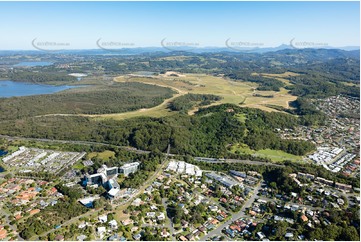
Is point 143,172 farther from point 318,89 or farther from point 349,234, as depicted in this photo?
point 318,89

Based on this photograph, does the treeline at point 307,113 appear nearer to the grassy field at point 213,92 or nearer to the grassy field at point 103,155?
the grassy field at point 213,92

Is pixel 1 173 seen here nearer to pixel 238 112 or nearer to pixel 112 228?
pixel 112 228

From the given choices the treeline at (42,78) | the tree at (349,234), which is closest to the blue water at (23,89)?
the treeline at (42,78)

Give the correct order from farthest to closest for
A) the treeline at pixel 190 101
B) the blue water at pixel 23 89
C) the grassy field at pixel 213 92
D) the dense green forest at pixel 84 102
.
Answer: the blue water at pixel 23 89
the treeline at pixel 190 101
the grassy field at pixel 213 92
the dense green forest at pixel 84 102

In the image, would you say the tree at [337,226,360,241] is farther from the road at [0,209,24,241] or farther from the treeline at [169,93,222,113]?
the treeline at [169,93,222,113]

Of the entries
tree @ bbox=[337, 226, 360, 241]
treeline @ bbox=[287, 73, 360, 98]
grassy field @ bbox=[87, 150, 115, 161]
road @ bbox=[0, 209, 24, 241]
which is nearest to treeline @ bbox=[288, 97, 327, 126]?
treeline @ bbox=[287, 73, 360, 98]

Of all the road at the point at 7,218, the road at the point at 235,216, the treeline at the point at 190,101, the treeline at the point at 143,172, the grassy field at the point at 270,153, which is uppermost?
the road at the point at 7,218

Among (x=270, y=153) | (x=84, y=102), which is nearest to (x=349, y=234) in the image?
(x=270, y=153)
